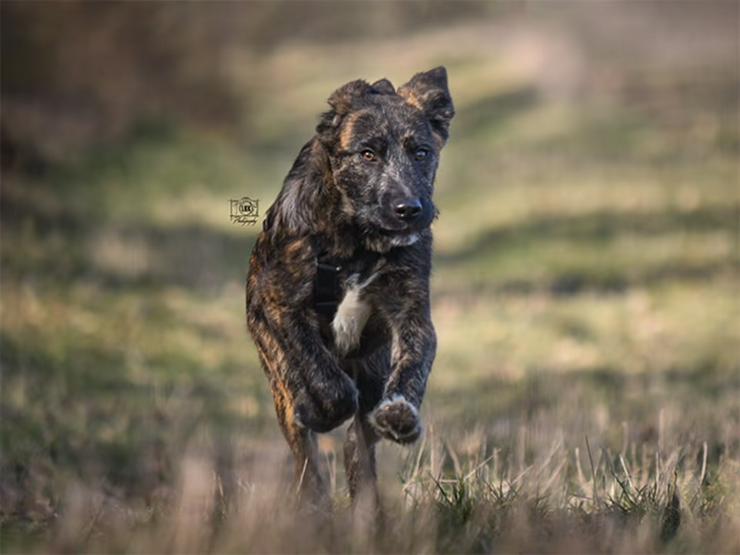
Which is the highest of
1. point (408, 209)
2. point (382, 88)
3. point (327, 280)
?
point (382, 88)

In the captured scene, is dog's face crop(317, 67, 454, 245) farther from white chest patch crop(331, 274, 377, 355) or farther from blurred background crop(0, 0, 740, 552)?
blurred background crop(0, 0, 740, 552)

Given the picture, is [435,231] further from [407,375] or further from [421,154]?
[407,375]

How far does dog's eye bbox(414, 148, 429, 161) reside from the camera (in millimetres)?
6281

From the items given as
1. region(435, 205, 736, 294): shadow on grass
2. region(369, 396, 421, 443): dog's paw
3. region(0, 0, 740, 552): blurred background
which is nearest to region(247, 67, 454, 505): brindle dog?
region(369, 396, 421, 443): dog's paw

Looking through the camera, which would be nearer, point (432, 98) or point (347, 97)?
point (347, 97)

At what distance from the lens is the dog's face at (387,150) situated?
6.06 meters

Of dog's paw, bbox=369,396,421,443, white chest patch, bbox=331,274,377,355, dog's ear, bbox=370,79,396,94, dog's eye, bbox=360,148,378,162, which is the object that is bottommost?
dog's paw, bbox=369,396,421,443

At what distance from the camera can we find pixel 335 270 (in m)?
6.16

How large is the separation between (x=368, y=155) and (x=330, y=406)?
1053 mm

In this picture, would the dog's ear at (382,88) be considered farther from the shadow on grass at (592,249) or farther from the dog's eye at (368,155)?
the shadow on grass at (592,249)

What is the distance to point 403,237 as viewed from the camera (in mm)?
6086

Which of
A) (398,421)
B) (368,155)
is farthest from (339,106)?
(398,421)

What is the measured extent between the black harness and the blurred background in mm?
844

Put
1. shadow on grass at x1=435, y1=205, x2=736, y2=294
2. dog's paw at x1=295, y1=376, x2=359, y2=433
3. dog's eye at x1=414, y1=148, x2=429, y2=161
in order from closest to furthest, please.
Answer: dog's paw at x1=295, y1=376, x2=359, y2=433
dog's eye at x1=414, y1=148, x2=429, y2=161
shadow on grass at x1=435, y1=205, x2=736, y2=294
